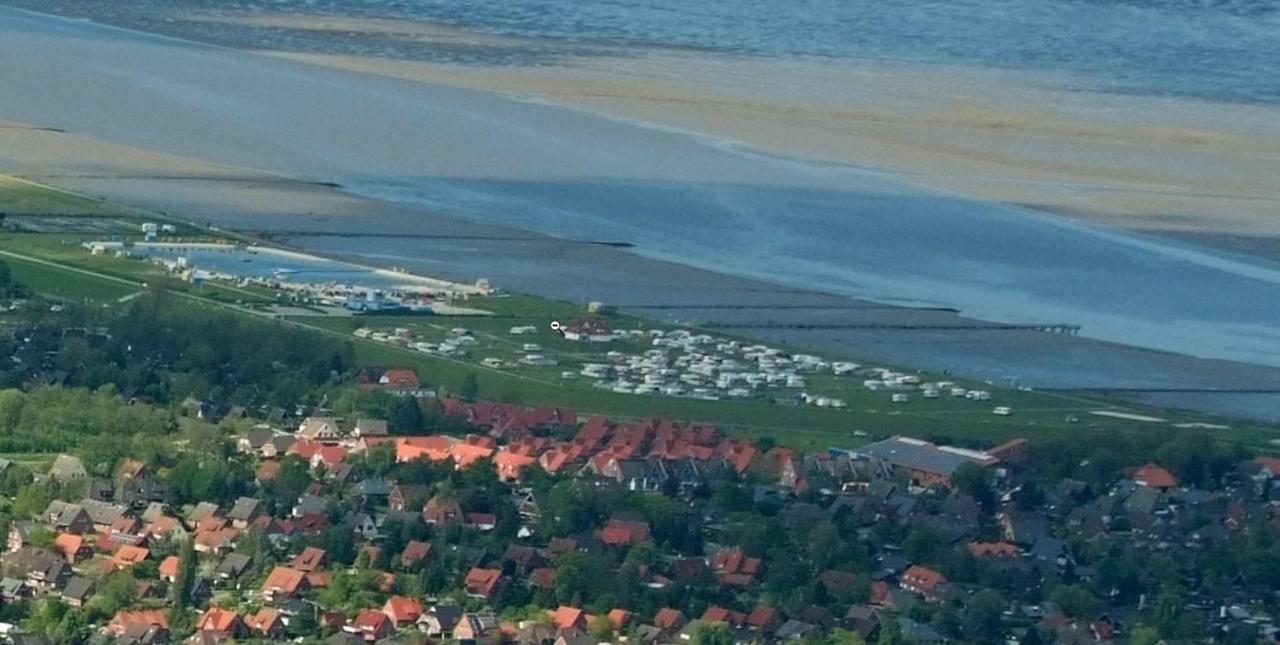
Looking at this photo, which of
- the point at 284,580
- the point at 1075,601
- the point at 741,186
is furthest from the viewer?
the point at 741,186

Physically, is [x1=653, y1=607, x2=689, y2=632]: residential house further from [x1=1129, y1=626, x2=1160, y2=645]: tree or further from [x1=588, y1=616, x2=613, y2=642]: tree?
[x1=1129, y1=626, x2=1160, y2=645]: tree

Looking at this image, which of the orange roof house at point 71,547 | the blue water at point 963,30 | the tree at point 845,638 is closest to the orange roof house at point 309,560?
the orange roof house at point 71,547

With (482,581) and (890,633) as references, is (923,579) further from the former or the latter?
(482,581)

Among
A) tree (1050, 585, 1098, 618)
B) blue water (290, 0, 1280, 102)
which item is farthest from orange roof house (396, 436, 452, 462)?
blue water (290, 0, 1280, 102)

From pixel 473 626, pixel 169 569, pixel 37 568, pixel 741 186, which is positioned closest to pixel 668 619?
pixel 473 626

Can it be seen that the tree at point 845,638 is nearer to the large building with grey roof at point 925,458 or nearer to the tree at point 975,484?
the tree at point 975,484

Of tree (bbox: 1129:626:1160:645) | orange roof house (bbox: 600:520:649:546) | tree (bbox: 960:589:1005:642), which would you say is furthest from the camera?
orange roof house (bbox: 600:520:649:546)

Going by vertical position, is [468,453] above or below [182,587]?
below

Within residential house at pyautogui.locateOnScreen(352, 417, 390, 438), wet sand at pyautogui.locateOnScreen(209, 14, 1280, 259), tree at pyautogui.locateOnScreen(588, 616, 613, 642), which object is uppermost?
tree at pyautogui.locateOnScreen(588, 616, 613, 642)
